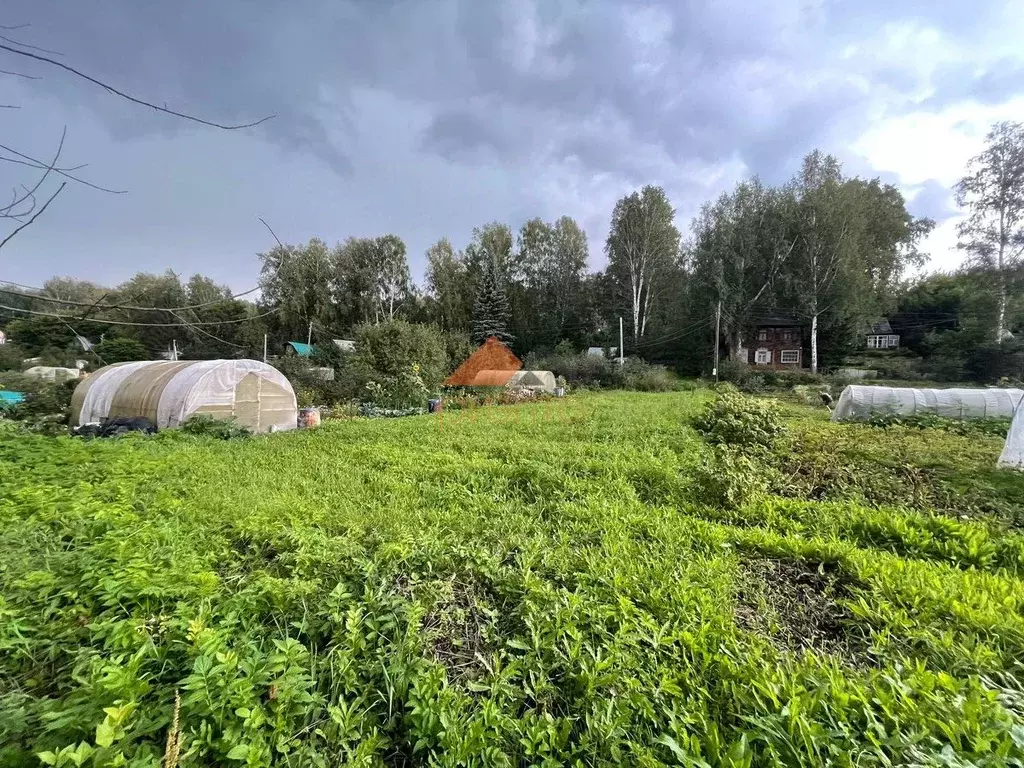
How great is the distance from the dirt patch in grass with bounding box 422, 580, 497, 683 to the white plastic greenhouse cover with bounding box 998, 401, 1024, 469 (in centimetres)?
688

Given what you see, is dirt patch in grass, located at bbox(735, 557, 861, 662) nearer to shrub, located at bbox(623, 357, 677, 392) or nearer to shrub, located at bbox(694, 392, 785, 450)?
shrub, located at bbox(694, 392, 785, 450)

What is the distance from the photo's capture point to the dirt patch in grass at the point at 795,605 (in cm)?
219

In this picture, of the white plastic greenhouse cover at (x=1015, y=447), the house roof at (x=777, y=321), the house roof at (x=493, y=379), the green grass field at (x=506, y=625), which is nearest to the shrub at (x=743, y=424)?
the green grass field at (x=506, y=625)

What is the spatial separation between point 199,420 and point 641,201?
27.3 meters

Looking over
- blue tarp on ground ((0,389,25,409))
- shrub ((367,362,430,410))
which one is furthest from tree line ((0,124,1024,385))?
shrub ((367,362,430,410))

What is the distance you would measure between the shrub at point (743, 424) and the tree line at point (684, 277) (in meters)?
19.1

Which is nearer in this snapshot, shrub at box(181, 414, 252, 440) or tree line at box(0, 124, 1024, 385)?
shrub at box(181, 414, 252, 440)

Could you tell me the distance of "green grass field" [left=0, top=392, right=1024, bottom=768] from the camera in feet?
4.98

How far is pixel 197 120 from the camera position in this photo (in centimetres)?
164

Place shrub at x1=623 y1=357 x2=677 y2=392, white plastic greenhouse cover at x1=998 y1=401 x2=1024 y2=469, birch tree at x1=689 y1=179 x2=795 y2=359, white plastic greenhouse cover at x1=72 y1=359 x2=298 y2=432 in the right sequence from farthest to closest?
birch tree at x1=689 y1=179 x2=795 y2=359
shrub at x1=623 y1=357 x2=677 y2=392
white plastic greenhouse cover at x1=72 y1=359 x2=298 y2=432
white plastic greenhouse cover at x1=998 y1=401 x2=1024 y2=469

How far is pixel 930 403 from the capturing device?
397 inches

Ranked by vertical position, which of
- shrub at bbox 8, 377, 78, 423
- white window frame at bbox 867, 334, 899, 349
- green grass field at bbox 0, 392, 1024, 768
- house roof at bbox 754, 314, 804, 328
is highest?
house roof at bbox 754, 314, 804, 328

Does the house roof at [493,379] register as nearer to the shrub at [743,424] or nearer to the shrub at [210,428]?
the shrub at [210,428]

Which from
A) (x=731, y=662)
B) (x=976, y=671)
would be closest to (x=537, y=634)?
(x=731, y=662)
